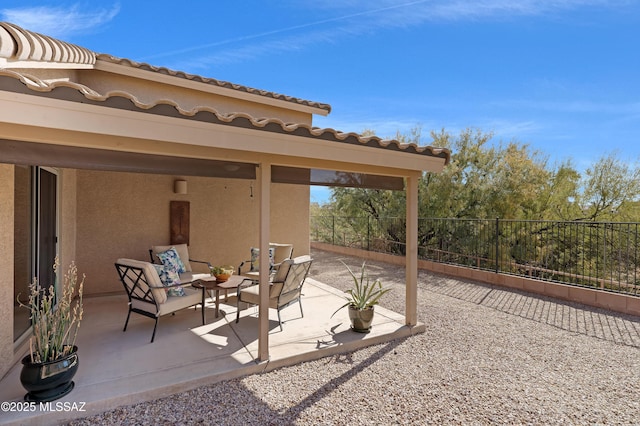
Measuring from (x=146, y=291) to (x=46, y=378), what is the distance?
6.41ft

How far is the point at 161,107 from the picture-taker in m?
3.37

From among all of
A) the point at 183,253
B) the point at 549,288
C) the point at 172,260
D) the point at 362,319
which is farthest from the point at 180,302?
the point at 549,288

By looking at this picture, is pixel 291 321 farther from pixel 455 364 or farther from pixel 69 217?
pixel 69 217

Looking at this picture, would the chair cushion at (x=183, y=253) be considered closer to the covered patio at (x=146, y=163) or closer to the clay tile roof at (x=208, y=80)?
the covered patio at (x=146, y=163)

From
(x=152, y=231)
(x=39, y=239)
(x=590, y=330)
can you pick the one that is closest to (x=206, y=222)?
(x=152, y=231)

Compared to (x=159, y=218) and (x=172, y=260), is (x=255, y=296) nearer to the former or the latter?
(x=172, y=260)

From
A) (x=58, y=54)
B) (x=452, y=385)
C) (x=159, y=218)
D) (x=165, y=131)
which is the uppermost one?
(x=58, y=54)

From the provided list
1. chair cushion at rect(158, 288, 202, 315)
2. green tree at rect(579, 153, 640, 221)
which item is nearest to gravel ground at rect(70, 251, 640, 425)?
chair cushion at rect(158, 288, 202, 315)

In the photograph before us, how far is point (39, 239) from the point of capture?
5.17 meters

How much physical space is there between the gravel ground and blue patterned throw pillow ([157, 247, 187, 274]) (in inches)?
146

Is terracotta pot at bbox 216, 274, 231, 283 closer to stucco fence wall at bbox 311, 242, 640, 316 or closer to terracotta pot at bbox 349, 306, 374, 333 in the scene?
terracotta pot at bbox 349, 306, 374, 333

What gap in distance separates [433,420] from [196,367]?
2861 mm

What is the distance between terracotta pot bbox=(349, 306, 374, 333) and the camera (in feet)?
17.7

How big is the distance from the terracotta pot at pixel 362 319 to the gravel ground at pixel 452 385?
0.40 metres
